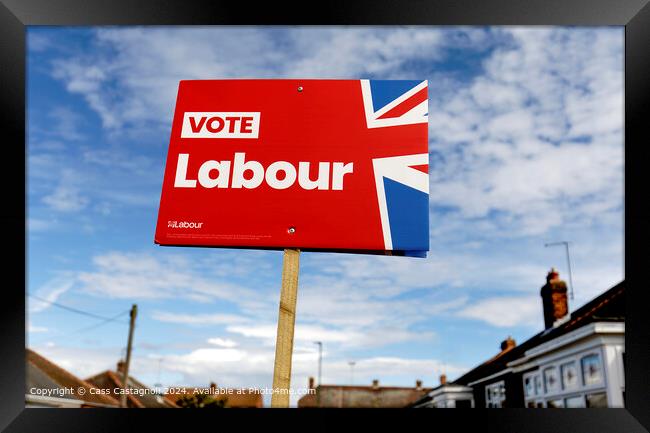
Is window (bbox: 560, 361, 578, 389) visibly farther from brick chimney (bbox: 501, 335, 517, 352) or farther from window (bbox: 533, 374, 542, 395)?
brick chimney (bbox: 501, 335, 517, 352)

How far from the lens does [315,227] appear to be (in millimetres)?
3273

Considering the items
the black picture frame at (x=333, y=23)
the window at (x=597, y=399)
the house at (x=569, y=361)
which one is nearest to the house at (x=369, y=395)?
the house at (x=569, y=361)

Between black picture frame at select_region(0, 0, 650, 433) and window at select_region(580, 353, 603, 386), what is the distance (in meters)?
10.5

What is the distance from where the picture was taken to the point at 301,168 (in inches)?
133

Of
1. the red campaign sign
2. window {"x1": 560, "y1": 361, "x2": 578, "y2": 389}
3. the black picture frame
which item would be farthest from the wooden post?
window {"x1": 560, "y1": 361, "x2": 578, "y2": 389}

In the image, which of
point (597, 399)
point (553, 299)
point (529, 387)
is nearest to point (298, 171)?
point (597, 399)

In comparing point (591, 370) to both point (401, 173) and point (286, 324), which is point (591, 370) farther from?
point (286, 324)

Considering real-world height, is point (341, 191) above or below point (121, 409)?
above

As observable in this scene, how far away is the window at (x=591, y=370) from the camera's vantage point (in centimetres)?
1162

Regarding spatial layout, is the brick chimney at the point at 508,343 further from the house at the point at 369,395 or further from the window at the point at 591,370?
the house at the point at 369,395

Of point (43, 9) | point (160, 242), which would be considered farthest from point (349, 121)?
point (43, 9)

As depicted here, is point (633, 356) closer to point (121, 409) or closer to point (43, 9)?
point (121, 409)

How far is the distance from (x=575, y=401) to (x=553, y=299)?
215 inches

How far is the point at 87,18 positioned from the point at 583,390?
42.5 feet
